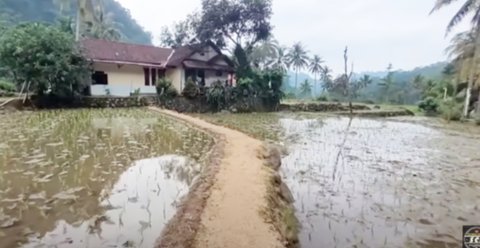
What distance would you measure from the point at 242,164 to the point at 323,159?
296 cm

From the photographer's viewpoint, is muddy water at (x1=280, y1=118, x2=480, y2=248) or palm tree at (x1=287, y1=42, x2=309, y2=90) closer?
muddy water at (x1=280, y1=118, x2=480, y2=248)

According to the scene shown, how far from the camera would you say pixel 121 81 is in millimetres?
26281

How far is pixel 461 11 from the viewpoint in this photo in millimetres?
22516

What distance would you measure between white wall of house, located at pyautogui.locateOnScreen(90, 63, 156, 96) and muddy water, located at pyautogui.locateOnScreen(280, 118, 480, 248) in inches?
670

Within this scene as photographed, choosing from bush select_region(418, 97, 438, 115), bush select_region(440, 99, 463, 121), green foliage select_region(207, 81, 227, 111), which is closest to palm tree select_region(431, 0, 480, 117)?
bush select_region(440, 99, 463, 121)

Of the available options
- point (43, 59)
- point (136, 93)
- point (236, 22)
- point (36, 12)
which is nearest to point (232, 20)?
point (236, 22)

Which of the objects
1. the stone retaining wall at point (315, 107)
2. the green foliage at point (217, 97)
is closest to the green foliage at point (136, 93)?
the green foliage at point (217, 97)

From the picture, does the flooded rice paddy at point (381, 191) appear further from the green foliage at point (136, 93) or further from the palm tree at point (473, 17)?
the green foliage at point (136, 93)

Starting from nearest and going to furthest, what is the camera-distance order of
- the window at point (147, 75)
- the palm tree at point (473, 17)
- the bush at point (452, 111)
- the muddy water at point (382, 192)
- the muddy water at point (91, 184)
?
the muddy water at point (91, 184), the muddy water at point (382, 192), the palm tree at point (473, 17), the bush at point (452, 111), the window at point (147, 75)

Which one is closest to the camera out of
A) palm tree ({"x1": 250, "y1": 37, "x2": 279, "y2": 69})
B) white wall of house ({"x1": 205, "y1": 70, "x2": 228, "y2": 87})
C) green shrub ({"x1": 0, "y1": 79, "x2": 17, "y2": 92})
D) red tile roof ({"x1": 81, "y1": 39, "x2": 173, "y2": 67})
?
green shrub ({"x1": 0, "y1": 79, "x2": 17, "y2": 92})

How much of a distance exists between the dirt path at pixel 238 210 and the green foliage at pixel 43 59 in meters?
16.2

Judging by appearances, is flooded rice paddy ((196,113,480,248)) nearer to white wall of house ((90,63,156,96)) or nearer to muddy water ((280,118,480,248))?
muddy water ((280,118,480,248))

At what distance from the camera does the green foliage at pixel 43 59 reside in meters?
20.0

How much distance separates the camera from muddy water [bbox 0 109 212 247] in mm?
4430
